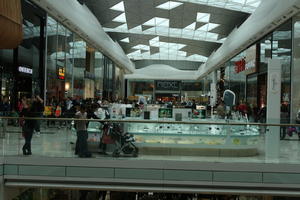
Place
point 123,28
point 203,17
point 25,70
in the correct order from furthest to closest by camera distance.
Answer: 1. point 123,28
2. point 203,17
3. point 25,70

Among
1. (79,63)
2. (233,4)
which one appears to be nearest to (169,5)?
(233,4)

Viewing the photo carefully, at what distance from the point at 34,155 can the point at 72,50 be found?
1553 centimetres

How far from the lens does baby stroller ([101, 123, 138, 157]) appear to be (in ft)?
30.8

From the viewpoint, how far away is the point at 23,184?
9.77 meters

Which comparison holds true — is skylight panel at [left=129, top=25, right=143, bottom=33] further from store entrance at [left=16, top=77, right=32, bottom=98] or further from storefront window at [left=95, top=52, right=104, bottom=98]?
store entrance at [left=16, top=77, right=32, bottom=98]

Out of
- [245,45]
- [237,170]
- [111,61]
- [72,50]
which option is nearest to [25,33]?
[72,50]

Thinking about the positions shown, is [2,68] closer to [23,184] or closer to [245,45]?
[23,184]

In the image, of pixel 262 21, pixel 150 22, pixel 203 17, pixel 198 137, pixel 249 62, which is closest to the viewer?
pixel 198 137

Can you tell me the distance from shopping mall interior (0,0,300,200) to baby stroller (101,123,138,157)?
0.03 m

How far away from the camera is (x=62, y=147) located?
9.50 metres

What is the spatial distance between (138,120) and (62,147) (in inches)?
82.2

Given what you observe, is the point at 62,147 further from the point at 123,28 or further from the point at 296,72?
the point at 123,28

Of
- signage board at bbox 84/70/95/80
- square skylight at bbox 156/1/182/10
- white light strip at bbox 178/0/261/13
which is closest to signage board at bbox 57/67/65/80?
signage board at bbox 84/70/95/80

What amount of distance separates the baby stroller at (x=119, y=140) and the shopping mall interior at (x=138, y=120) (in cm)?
3
